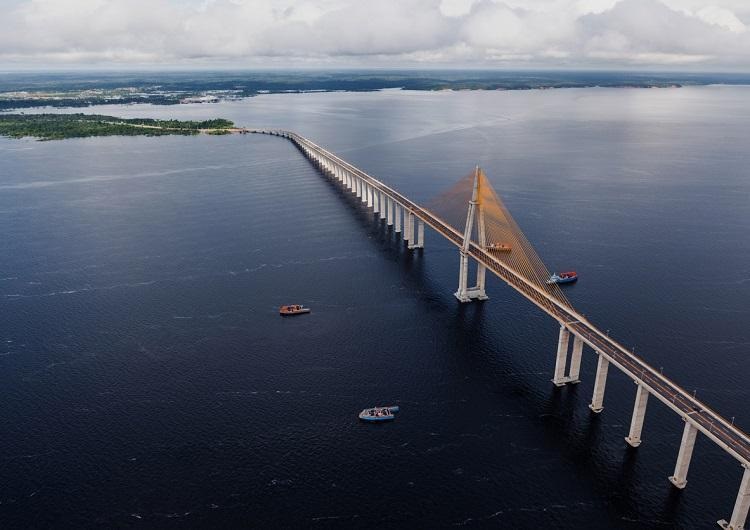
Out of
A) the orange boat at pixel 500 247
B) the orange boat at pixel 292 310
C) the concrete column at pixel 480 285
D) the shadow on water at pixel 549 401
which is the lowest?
the shadow on water at pixel 549 401

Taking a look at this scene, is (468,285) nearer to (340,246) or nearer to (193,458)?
(340,246)

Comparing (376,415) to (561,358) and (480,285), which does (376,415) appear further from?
(480,285)

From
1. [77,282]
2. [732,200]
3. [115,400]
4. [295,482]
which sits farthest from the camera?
[732,200]

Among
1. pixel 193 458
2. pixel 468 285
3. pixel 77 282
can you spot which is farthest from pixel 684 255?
pixel 77 282

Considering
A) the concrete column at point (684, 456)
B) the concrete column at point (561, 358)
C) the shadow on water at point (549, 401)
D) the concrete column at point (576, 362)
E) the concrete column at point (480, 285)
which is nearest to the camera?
the concrete column at point (684, 456)

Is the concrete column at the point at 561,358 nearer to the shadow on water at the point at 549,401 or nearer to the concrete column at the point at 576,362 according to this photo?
the concrete column at the point at 576,362

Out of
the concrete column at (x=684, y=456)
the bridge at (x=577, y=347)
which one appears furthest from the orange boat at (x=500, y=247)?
the concrete column at (x=684, y=456)
